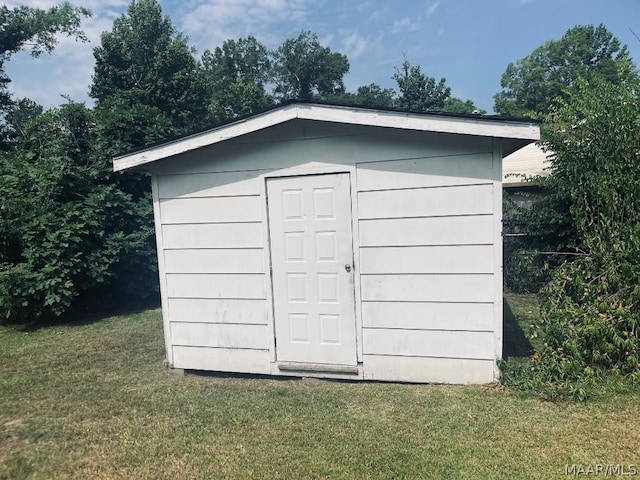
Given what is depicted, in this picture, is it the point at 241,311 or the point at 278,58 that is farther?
the point at 278,58

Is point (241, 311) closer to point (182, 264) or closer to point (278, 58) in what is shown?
point (182, 264)

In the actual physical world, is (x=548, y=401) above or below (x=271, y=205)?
below

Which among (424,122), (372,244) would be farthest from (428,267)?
(424,122)

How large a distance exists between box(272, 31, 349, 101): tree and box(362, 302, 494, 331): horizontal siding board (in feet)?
138

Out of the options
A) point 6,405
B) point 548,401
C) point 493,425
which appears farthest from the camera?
point 6,405

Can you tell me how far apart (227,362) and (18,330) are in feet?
15.9

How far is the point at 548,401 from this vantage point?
3.89m

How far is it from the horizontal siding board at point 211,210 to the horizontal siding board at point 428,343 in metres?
1.61

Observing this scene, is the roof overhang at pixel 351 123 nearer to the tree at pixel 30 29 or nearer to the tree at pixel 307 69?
the tree at pixel 30 29

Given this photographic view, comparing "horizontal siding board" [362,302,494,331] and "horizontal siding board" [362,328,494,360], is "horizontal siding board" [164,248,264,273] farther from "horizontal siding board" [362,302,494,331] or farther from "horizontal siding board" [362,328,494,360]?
"horizontal siding board" [362,328,494,360]

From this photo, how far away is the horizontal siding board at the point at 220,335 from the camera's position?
15.9ft

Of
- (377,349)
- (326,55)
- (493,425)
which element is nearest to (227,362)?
(377,349)

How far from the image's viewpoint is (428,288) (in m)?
4.39

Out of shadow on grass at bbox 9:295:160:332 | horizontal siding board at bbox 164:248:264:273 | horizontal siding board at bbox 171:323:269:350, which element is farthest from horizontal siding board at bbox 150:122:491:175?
shadow on grass at bbox 9:295:160:332
